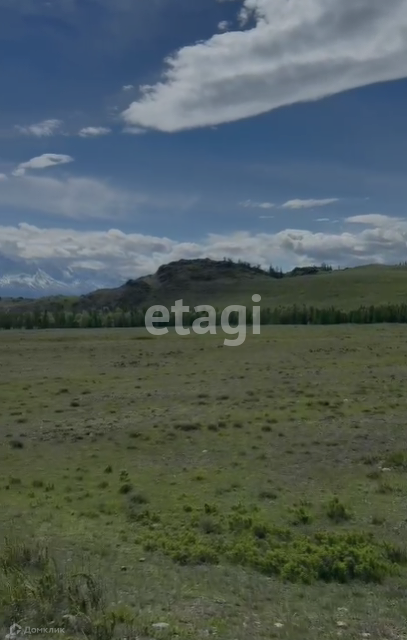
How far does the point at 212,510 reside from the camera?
12352mm

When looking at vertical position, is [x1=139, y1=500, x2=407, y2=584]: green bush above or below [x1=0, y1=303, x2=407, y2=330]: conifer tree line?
below

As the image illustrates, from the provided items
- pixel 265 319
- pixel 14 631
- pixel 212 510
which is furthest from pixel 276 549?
pixel 265 319

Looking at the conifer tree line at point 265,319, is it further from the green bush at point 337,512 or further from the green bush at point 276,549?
the green bush at point 276,549

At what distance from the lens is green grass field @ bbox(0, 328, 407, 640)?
743 cm

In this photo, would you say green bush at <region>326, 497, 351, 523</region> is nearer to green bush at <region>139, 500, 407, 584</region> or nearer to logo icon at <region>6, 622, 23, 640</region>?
green bush at <region>139, 500, 407, 584</region>

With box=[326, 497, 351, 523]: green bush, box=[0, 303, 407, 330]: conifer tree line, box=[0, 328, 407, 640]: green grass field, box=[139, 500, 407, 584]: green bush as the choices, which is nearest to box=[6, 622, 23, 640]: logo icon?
box=[0, 328, 407, 640]: green grass field

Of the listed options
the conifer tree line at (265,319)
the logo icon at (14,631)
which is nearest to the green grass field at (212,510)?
the logo icon at (14,631)

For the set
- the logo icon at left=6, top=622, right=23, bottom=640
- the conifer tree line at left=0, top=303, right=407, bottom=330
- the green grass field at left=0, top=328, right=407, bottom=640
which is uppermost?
the conifer tree line at left=0, top=303, right=407, bottom=330

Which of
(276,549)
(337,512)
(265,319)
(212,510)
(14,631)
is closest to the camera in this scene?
(14,631)

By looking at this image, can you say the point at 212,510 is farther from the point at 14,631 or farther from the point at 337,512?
the point at 14,631

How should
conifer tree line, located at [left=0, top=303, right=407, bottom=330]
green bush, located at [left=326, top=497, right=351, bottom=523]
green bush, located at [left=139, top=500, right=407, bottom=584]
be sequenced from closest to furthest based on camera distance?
green bush, located at [left=139, top=500, right=407, bottom=584], green bush, located at [left=326, top=497, right=351, bottom=523], conifer tree line, located at [left=0, top=303, right=407, bottom=330]

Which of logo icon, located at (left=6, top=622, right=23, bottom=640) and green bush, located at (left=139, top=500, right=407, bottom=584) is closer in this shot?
logo icon, located at (left=6, top=622, right=23, bottom=640)

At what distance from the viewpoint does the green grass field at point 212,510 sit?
24.4 feet

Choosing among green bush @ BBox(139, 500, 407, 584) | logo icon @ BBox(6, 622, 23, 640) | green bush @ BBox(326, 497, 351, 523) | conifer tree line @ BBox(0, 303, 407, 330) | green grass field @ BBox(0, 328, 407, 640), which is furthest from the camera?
conifer tree line @ BBox(0, 303, 407, 330)
